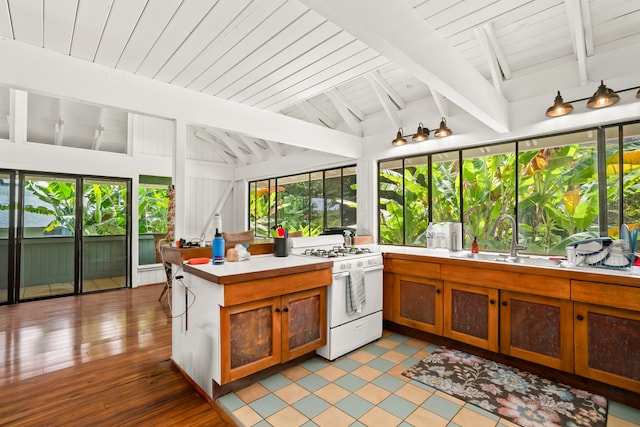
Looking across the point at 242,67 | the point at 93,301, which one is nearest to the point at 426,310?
the point at 242,67

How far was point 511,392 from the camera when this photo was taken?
234 cm

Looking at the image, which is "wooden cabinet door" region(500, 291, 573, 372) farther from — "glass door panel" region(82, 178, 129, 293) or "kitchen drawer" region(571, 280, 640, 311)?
"glass door panel" region(82, 178, 129, 293)

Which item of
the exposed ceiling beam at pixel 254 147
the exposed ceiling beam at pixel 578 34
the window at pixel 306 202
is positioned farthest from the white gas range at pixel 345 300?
the exposed ceiling beam at pixel 254 147

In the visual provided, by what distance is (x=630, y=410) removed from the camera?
7.10 feet

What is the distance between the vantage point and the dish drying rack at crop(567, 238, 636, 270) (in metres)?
2.36

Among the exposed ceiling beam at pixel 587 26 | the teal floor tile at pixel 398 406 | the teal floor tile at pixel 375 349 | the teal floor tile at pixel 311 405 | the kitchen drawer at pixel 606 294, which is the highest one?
the exposed ceiling beam at pixel 587 26

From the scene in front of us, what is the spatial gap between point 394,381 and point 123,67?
11.4 feet

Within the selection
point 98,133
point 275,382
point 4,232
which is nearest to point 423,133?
point 275,382

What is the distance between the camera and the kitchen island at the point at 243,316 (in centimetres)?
218

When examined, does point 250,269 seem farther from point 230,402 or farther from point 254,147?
point 254,147

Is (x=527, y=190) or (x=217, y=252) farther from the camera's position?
(x=527, y=190)

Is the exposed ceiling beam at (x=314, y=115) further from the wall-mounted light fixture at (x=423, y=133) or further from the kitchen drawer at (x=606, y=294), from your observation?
the kitchen drawer at (x=606, y=294)

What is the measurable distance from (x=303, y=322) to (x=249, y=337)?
21.1 inches

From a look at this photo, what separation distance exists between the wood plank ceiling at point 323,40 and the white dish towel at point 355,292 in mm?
1773
